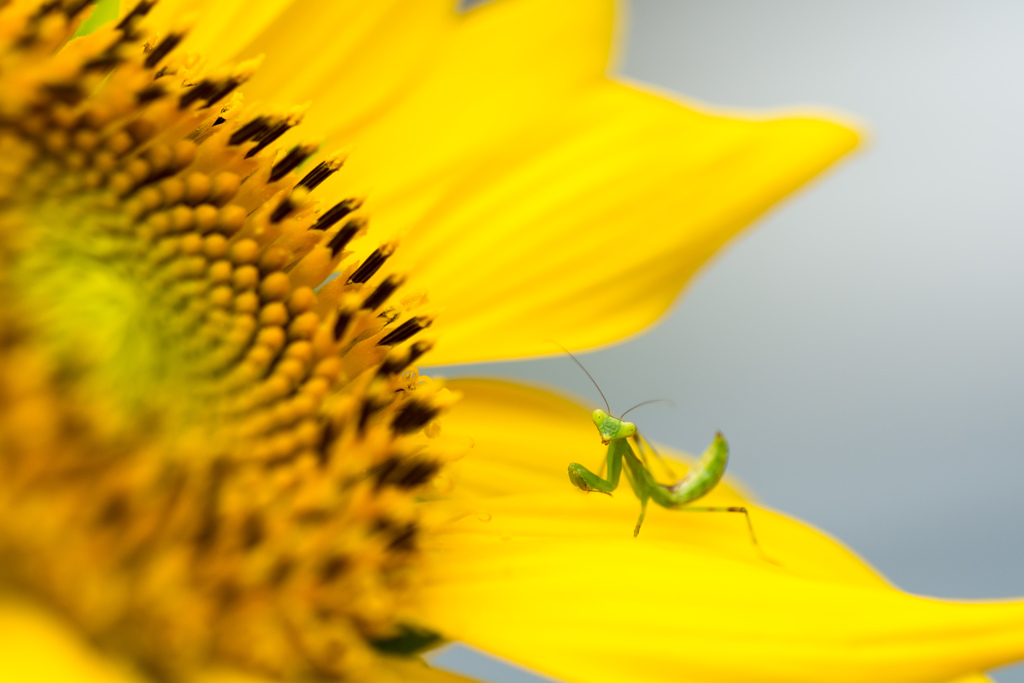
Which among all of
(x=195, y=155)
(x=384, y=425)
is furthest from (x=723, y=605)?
(x=195, y=155)

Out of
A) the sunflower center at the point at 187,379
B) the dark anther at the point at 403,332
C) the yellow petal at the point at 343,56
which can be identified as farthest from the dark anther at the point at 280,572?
the yellow petal at the point at 343,56

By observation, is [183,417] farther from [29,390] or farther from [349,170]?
[349,170]

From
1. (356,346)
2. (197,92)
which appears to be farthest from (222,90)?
(356,346)

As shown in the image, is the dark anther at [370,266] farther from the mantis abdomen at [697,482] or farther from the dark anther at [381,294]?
the mantis abdomen at [697,482]

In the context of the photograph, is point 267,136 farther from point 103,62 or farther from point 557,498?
point 557,498

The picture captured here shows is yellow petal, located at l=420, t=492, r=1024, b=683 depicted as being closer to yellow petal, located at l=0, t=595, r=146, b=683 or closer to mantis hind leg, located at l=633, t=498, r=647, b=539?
mantis hind leg, located at l=633, t=498, r=647, b=539

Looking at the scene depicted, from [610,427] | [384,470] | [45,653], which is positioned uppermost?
[610,427]
